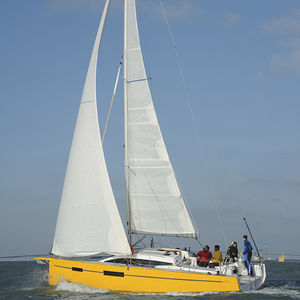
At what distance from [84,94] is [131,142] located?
2.76m

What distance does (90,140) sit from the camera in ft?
63.8

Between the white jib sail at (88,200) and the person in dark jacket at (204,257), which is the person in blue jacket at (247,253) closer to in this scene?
the person in dark jacket at (204,257)

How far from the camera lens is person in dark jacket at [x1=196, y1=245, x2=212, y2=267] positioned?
18.8 meters

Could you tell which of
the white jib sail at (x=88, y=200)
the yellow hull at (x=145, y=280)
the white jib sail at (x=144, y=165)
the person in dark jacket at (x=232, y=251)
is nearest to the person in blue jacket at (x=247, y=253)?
the person in dark jacket at (x=232, y=251)

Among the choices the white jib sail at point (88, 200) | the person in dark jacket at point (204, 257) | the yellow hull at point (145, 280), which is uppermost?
the white jib sail at point (88, 200)

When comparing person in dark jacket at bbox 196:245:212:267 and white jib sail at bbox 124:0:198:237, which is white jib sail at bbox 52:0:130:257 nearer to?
white jib sail at bbox 124:0:198:237

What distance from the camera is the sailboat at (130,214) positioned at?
17469 millimetres

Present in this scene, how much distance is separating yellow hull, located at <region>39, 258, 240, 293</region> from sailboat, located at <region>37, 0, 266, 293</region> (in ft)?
0.11

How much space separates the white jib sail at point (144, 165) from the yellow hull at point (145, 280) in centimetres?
249

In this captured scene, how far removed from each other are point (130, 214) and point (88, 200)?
6.39ft

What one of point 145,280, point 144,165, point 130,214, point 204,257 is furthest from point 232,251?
point 144,165

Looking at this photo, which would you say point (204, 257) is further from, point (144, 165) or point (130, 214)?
point (144, 165)

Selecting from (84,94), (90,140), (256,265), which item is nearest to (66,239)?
(90,140)

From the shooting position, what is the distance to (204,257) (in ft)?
61.8
